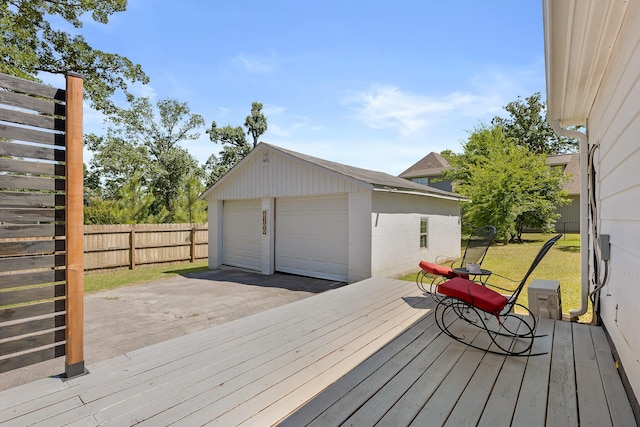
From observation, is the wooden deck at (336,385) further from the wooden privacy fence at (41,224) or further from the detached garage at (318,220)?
the detached garage at (318,220)

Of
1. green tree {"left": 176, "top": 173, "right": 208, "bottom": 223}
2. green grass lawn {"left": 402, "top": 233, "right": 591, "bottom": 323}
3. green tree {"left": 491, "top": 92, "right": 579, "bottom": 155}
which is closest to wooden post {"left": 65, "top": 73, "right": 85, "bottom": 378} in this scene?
green grass lawn {"left": 402, "top": 233, "right": 591, "bottom": 323}

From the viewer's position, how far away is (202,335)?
11.7ft

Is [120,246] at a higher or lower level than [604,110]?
lower

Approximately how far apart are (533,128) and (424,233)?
85.7 feet

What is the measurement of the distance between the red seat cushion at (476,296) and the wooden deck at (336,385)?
1.45 ft

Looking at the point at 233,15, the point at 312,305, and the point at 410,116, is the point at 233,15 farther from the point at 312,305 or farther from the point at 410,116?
the point at 312,305

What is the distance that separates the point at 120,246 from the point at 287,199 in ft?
20.1

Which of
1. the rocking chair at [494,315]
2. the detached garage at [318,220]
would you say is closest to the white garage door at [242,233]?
the detached garage at [318,220]

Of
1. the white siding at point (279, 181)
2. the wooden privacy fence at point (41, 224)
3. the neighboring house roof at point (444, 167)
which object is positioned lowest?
the wooden privacy fence at point (41, 224)

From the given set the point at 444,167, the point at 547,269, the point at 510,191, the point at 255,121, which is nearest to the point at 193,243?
the point at 547,269

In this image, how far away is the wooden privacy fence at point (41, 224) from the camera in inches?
86.5

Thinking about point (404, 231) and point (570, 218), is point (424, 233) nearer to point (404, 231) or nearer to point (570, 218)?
point (404, 231)

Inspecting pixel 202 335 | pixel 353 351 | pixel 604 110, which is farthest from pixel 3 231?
pixel 604 110

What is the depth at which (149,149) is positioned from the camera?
2230cm
